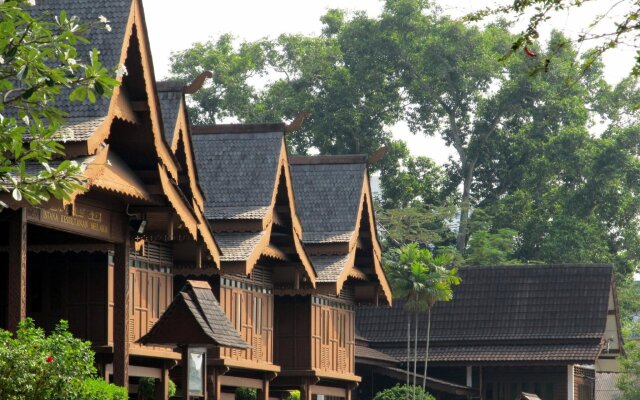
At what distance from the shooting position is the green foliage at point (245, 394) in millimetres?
32031

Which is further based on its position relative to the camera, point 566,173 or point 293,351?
point 566,173

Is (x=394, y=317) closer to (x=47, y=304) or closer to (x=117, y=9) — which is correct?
(x=47, y=304)

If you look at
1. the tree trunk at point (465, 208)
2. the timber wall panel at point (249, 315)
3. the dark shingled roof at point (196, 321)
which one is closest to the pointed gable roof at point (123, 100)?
the dark shingled roof at point (196, 321)

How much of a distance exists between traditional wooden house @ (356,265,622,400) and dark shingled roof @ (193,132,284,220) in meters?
18.3

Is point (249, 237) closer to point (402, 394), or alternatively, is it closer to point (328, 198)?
point (328, 198)

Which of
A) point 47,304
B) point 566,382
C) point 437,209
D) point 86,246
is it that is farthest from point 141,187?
point 437,209

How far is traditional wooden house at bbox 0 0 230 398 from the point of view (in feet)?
65.1

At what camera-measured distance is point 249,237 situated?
95.3 ft

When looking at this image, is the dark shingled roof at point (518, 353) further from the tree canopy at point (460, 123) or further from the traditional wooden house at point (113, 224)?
the traditional wooden house at point (113, 224)

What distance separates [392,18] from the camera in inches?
2997

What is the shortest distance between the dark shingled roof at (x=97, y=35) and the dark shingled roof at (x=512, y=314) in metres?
31.0

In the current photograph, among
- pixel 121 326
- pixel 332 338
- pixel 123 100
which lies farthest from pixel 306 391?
pixel 123 100

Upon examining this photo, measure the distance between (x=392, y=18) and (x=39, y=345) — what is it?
60.9 m

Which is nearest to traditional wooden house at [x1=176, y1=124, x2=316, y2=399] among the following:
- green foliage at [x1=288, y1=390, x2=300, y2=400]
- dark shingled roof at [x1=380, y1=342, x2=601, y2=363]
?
green foliage at [x1=288, y1=390, x2=300, y2=400]
